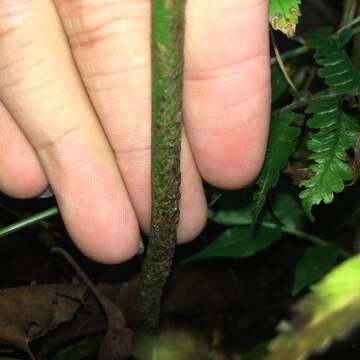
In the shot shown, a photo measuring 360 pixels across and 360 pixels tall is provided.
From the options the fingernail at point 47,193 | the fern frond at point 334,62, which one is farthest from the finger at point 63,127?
the fern frond at point 334,62

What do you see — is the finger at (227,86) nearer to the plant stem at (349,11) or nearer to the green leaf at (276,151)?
the green leaf at (276,151)

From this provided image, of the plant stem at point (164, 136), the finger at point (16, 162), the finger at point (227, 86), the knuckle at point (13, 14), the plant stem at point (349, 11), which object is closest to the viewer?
the plant stem at point (164, 136)

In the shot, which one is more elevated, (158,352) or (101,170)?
(101,170)

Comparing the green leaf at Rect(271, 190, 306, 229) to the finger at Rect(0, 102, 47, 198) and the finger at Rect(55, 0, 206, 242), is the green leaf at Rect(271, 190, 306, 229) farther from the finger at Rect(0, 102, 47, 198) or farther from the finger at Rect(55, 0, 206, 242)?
the finger at Rect(0, 102, 47, 198)

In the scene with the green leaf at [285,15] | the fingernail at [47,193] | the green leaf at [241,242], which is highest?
the green leaf at [285,15]

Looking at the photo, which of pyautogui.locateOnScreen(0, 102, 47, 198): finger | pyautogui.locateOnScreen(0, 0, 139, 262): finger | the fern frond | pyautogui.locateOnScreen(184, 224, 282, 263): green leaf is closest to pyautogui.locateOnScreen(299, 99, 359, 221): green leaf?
the fern frond

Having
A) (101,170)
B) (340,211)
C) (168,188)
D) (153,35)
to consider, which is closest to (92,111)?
(101,170)

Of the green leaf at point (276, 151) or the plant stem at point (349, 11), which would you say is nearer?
the green leaf at point (276, 151)

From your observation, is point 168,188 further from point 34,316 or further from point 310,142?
point 34,316
